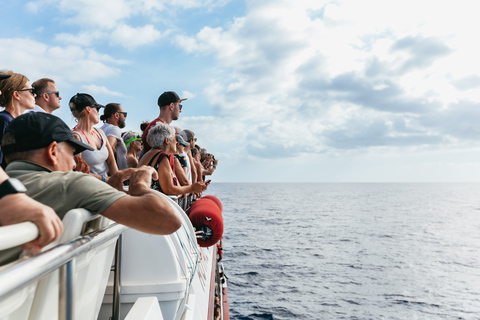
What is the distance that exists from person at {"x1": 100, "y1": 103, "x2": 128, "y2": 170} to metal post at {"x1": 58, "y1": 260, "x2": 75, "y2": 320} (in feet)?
Answer: 14.9

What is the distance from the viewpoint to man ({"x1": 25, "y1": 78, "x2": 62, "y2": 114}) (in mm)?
4406

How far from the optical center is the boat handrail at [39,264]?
0.95 metres

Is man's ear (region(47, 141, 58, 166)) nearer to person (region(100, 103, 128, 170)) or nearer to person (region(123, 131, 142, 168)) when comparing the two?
person (region(100, 103, 128, 170))

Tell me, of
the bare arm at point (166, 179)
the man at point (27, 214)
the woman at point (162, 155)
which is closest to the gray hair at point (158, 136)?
the woman at point (162, 155)

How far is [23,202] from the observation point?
1216 mm

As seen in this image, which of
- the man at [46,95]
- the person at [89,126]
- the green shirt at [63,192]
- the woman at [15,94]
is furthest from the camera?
the man at [46,95]

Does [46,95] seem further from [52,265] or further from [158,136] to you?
[52,265]

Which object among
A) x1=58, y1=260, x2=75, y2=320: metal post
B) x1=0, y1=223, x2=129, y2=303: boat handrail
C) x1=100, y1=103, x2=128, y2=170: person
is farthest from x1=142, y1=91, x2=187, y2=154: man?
x1=58, y1=260, x2=75, y2=320: metal post

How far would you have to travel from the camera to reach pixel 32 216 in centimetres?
119

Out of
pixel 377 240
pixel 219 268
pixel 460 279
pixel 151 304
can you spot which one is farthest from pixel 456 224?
pixel 151 304

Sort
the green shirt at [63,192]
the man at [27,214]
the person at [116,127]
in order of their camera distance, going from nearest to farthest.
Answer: the man at [27,214] < the green shirt at [63,192] < the person at [116,127]

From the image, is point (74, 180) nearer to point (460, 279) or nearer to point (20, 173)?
point (20, 173)

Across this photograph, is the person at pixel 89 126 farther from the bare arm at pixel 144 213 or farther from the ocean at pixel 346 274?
the ocean at pixel 346 274

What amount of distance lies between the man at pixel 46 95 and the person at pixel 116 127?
132 cm
